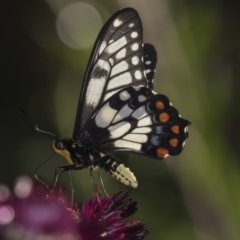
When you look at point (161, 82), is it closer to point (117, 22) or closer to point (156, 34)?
point (156, 34)

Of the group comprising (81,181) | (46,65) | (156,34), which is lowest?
(81,181)

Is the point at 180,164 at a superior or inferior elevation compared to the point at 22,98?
inferior

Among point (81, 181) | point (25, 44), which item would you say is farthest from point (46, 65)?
point (81, 181)

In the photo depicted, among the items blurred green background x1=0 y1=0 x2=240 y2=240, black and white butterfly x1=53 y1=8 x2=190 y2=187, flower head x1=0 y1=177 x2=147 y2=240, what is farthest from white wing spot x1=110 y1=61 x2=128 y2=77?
flower head x1=0 y1=177 x2=147 y2=240

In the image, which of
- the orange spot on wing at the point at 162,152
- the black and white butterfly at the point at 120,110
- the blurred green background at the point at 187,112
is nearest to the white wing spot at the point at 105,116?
the black and white butterfly at the point at 120,110

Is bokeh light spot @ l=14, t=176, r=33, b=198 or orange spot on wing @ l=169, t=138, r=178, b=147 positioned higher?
orange spot on wing @ l=169, t=138, r=178, b=147

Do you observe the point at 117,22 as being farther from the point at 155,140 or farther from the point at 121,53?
the point at 155,140

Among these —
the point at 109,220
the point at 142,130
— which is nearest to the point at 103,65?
the point at 142,130

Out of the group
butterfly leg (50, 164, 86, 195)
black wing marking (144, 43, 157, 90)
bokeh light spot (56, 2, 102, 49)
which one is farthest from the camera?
bokeh light spot (56, 2, 102, 49)

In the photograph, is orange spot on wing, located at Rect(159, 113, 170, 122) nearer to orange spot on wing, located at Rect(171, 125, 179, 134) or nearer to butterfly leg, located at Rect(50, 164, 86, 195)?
orange spot on wing, located at Rect(171, 125, 179, 134)
